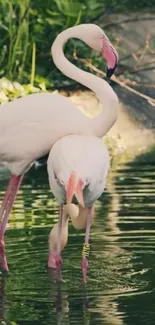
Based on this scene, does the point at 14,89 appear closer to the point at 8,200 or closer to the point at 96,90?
the point at 8,200

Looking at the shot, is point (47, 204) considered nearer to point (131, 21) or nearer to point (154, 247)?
point (154, 247)

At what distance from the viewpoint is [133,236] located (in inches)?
264

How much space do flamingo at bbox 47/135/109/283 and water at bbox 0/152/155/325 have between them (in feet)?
0.76

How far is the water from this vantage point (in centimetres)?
495

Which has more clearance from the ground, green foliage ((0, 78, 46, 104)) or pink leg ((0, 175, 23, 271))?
pink leg ((0, 175, 23, 271))

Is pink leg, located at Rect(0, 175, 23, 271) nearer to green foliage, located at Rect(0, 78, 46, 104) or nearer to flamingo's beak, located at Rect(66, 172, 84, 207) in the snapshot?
flamingo's beak, located at Rect(66, 172, 84, 207)

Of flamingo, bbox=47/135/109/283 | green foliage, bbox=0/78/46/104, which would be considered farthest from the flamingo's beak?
green foliage, bbox=0/78/46/104

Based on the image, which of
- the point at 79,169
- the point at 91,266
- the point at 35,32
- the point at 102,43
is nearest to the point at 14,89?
the point at 35,32

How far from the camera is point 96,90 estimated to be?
5992mm

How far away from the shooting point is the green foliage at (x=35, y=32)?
11.7 metres

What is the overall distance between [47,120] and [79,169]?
0.55m

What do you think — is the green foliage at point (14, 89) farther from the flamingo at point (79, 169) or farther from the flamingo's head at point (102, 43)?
the flamingo at point (79, 169)

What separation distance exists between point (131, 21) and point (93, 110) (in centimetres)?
176

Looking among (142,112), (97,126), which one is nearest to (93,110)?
(142,112)
